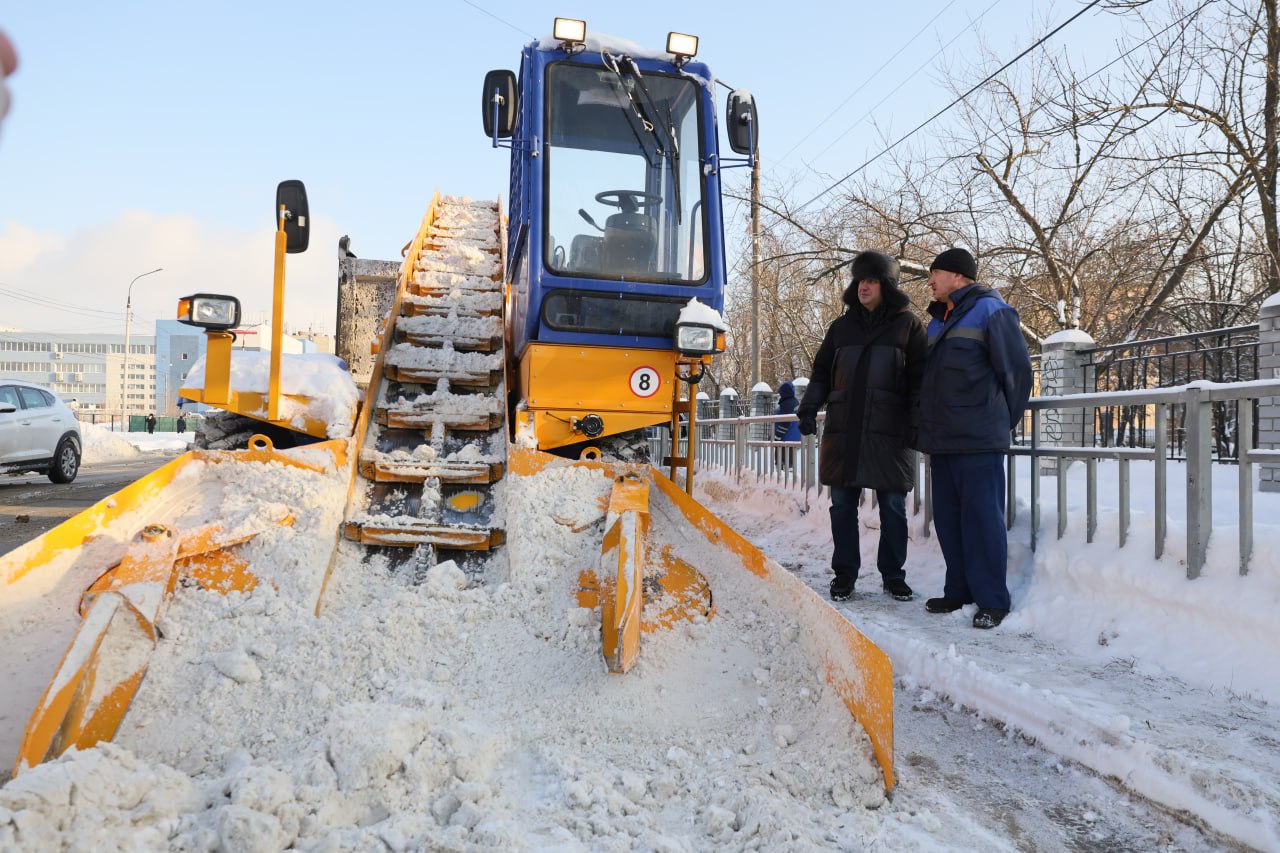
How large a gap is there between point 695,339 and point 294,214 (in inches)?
83.4

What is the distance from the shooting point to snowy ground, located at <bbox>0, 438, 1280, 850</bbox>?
6.90ft

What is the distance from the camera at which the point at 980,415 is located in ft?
14.5

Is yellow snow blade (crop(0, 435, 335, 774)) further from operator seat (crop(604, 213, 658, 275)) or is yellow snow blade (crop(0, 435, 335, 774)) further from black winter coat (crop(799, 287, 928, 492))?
black winter coat (crop(799, 287, 928, 492))

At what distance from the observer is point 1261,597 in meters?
3.52

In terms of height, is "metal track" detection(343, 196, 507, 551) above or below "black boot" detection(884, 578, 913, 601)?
above

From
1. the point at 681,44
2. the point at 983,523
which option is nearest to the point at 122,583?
the point at 983,523

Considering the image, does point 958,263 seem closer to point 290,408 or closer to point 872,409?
point 872,409

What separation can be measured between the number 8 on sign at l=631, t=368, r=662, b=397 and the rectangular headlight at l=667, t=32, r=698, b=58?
79.9 inches

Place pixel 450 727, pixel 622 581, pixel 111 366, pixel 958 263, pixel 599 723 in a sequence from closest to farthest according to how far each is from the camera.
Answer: pixel 450 727 < pixel 599 723 < pixel 622 581 < pixel 958 263 < pixel 111 366

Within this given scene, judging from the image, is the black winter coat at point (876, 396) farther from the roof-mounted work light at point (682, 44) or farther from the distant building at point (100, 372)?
the distant building at point (100, 372)

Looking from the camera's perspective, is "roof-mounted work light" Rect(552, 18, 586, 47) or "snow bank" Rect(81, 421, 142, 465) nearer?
"roof-mounted work light" Rect(552, 18, 586, 47)

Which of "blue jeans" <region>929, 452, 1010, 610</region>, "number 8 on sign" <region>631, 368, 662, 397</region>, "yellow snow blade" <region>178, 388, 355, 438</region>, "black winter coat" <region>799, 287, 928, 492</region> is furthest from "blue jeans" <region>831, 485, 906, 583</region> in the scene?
"yellow snow blade" <region>178, 388, 355, 438</region>

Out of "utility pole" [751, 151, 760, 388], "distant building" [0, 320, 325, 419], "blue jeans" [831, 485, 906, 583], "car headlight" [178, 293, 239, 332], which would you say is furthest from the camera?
"distant building" [0, 320, 325, 419]

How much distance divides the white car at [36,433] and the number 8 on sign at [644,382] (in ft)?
32.2
